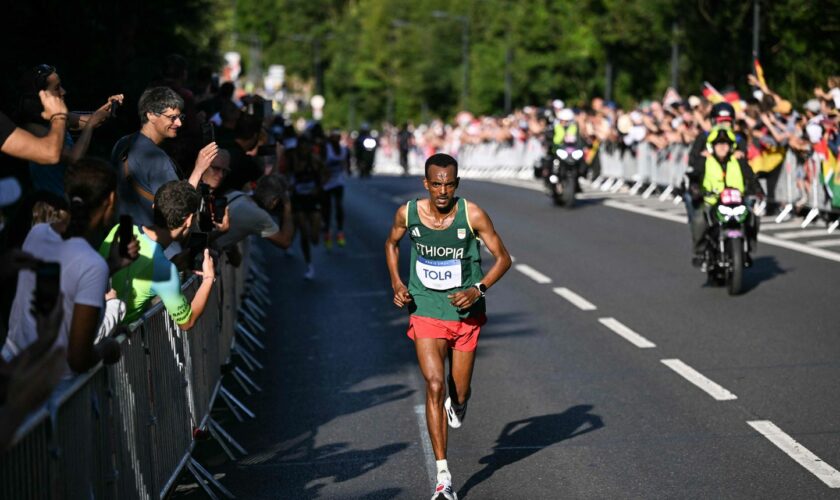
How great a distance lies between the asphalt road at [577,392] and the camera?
792 cm

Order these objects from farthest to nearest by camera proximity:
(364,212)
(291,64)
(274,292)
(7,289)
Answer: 1. (291,64)
2. (364,212)
3. (274,292)
4. (7,289)

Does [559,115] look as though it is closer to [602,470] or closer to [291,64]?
[602,470]

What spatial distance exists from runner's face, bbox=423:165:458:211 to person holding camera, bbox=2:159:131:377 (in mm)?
2198

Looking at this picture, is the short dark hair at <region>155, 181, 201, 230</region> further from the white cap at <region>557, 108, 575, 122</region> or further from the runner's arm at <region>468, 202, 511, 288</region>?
the white cap at <region>557, 108, 575, 122</region>

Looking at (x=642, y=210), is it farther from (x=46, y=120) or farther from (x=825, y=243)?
(x=46, y=120)

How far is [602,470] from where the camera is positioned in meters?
8.04

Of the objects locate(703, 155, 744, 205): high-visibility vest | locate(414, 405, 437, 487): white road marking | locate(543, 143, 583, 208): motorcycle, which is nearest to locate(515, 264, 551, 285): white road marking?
locate(703, 155, 744, 205): high-visibility vest

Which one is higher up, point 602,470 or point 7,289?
point 7,289

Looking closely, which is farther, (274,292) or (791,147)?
(791,147)

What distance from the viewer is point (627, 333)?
1283 cm

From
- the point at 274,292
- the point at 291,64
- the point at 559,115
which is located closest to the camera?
the point at 274,292

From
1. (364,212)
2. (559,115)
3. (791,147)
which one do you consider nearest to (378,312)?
(791,147)

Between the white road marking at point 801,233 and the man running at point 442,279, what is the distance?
13891mm

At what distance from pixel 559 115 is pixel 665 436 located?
64.2 ft
